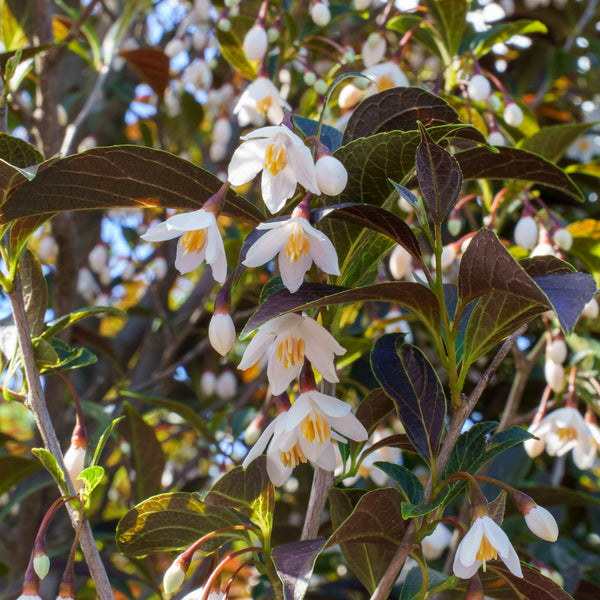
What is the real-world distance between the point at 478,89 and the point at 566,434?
0.79 metres

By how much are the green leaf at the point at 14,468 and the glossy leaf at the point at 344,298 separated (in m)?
0.78

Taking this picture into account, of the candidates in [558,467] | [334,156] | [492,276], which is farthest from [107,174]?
[558,467]

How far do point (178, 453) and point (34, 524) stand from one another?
2405 millimetres

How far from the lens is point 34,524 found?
181 centimetres

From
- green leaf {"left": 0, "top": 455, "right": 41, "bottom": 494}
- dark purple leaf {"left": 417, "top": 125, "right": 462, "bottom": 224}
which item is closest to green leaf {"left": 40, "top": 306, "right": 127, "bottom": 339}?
green leaf {"left": 0, "top": 455, "right": 41, "bottom": 494}

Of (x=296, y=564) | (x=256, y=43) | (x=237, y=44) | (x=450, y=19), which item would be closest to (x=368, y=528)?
(x=296, y=564)

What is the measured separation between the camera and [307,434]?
0.86 meters

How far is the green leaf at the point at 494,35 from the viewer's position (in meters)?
1.68

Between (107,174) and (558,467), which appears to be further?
(558,467)

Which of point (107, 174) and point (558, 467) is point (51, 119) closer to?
point (107, 174)

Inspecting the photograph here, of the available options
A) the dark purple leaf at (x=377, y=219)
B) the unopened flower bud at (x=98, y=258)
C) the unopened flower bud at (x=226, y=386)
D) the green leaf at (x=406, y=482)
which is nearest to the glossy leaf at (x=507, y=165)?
the dark purple leaf at (x=377, y=219)

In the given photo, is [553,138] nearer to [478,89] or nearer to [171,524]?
[478,89]

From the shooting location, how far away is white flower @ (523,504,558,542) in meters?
0.81

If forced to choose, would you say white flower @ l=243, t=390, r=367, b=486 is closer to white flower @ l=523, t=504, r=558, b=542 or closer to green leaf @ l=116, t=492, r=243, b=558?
green leaf @ l=116, t=492, r=243, b=558
